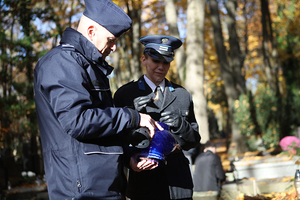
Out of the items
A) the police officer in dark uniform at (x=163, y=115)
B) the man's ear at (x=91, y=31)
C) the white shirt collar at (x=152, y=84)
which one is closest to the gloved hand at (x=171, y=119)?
the police officer in dark uniform at (x=163, y=115)

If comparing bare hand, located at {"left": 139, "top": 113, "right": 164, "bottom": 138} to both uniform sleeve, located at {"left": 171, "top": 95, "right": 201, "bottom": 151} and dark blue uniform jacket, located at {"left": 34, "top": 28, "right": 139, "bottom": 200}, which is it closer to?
dark blue uniform jacket, located at {"left": 34, "top": 28, "right": 139, "bottom": 200}

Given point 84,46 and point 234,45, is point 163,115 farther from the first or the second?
point 234,45

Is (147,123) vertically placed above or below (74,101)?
below

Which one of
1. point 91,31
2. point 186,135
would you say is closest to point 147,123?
point 91,31

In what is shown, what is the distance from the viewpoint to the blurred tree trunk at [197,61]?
962 centimetres

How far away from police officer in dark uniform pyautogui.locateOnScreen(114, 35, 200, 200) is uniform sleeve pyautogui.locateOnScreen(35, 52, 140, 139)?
0.69m

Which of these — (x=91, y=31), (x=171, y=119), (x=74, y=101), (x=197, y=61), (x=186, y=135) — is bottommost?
(x=186, y=135)

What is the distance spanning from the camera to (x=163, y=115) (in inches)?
130

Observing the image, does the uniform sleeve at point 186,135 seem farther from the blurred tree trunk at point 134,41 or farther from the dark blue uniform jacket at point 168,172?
the blurred tree trunk at point 134,41

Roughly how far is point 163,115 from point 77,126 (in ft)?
3.56

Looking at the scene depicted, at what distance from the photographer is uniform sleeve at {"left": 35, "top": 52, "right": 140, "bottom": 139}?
2375mm

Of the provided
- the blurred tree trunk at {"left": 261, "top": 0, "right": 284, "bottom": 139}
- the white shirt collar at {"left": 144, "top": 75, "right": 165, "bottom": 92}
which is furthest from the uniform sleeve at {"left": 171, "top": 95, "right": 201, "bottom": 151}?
the blurred tree trunk at {"left": 261, "top": 0, "right": 284, "bottom": 139}

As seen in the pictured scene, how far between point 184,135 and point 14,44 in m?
12.7

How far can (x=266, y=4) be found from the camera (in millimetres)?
22656
